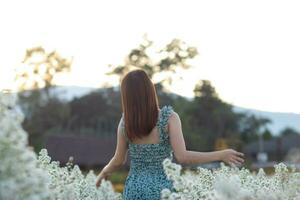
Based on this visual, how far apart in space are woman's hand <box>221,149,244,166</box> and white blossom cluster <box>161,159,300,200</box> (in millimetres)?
115

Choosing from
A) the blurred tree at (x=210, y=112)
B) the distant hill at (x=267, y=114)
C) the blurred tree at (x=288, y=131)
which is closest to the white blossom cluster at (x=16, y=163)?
the distant hill at (x=267, y=114)

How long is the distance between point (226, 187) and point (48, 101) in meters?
53.9

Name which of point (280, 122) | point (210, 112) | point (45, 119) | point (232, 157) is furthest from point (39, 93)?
point (280, 122)

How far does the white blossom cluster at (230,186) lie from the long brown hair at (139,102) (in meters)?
0.48

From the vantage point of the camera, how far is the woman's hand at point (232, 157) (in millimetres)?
5145

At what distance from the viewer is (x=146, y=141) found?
5758mm

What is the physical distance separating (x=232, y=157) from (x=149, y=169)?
91 cm

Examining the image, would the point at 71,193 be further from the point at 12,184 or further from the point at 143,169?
the point at 143,169

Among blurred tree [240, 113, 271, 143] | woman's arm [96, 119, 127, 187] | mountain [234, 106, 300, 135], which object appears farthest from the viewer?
mountain [234, 106, 300, 135]

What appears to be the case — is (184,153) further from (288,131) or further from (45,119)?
(288,131)

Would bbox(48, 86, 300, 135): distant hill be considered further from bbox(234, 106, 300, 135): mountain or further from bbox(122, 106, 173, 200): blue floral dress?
bbox(122, 106, 173, 200): blue floral dress

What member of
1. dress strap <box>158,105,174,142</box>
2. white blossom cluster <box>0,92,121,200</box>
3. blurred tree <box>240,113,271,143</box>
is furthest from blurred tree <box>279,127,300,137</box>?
white blossom cluster <box>0,92,121,200</box>

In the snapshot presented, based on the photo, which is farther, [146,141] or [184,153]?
[146,141]

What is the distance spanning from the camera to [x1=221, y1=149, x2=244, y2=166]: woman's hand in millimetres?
5145
